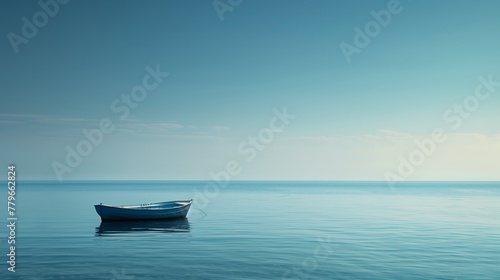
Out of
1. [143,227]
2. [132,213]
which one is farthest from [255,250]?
[132,213]

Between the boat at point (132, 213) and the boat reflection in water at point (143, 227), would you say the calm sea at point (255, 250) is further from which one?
the boat at point (132, 213)

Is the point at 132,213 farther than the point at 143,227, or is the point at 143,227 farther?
the point at 132,213

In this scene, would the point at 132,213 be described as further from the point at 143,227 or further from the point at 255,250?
the point at 255,250

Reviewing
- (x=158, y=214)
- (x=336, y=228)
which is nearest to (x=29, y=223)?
(x=158, y=214)

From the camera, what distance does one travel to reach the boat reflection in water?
39263 mm

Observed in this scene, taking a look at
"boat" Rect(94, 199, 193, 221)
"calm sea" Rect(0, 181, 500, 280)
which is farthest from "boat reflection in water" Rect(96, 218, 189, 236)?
"boat" Rect(94, 199, 193, 221)

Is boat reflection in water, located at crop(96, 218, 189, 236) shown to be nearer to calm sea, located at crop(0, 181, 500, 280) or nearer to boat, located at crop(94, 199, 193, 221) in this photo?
calm sea, located at crop(0, 181, 500, 280)

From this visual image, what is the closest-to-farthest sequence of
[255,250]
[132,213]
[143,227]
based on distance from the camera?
1. [255,250]
2. [143,227]
3. [132,213]

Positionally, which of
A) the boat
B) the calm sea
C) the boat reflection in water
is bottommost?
the calm sea

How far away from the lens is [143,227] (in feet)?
139

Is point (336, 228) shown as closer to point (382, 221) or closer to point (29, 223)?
point (382, 221)

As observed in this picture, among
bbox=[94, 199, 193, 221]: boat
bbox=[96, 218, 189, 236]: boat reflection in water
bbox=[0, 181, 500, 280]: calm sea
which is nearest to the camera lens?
bbox=[0, 181, 500, 280]: calm sea

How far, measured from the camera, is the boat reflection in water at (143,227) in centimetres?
3926

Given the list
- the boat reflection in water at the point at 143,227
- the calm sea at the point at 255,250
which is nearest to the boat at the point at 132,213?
the boat reflection in water at the point at 143,227
